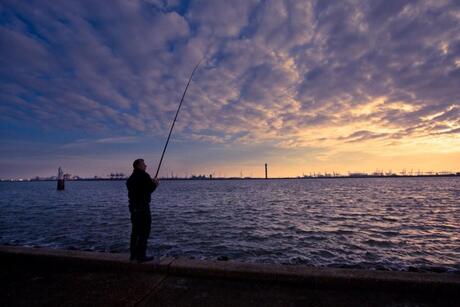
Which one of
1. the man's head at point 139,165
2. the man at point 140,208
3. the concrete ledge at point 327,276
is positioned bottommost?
the concrete ledge at point 327,276

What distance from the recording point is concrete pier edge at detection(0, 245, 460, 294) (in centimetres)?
365

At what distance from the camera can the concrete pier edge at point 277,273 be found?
12.0 feet

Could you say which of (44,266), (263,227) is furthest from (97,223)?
(44,266)

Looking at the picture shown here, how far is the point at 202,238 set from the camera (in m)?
12.3

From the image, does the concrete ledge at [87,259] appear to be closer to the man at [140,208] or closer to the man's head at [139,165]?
the man at [140,208]

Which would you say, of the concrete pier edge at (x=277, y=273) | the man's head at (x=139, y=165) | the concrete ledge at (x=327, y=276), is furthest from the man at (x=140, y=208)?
the concrete ledge at (x=327, y=276)

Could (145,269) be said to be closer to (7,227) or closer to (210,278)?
(210,278)

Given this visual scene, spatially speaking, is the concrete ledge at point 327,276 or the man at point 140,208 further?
the man at point 140,208

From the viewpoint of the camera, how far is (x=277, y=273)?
13.1 feet

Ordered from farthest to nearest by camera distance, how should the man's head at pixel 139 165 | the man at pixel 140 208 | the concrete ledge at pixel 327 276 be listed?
1. the man's head at pixel 139 165
2. the man at pixel 140 208
3. the concrete ledge at pixel 327 276

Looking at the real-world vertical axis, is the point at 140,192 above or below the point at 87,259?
above

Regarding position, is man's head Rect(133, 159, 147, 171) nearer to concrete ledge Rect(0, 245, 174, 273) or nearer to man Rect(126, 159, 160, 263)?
man Rect(126, 159, 160, 263)

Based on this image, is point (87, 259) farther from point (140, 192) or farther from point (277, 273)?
point (277, 273)

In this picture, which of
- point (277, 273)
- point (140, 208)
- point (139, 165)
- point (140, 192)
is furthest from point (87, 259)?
point (277, 273)
